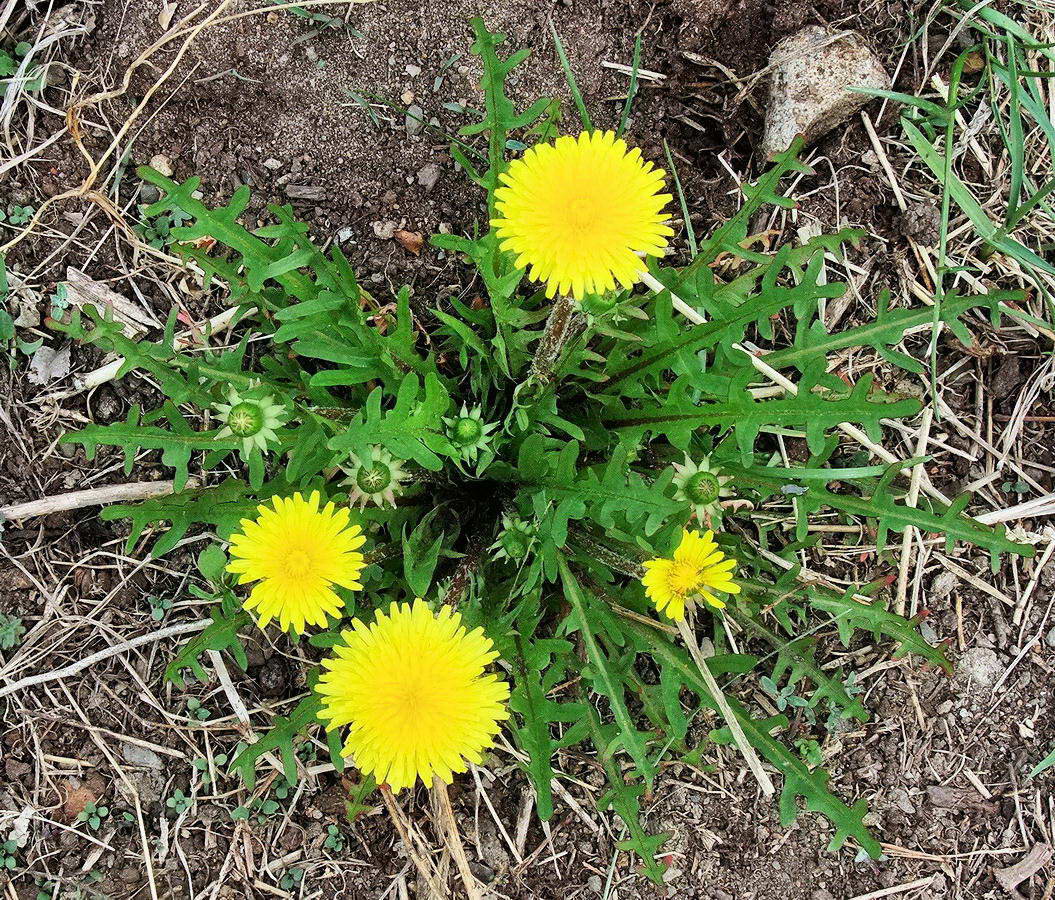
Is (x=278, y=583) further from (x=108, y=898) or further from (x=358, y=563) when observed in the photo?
(x=108, y=898)

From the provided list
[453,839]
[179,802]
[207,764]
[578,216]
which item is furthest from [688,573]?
[179,802]

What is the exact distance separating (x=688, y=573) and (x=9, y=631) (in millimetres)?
2032

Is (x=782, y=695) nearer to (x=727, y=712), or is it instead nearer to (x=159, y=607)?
(x=727, y=712)

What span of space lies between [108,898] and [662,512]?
2058 mm

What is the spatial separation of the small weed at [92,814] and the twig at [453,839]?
1.00 meters

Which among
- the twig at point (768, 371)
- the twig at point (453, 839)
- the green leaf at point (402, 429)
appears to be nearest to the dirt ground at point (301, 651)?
the twig at point (453, 839)

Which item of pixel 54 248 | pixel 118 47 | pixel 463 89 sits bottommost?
pixel 54 248

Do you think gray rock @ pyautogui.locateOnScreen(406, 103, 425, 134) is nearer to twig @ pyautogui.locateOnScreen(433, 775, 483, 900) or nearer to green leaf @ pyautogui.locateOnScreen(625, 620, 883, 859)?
green leaf @ pyautogui.locateOnScreen(625, 620, 883, 859)

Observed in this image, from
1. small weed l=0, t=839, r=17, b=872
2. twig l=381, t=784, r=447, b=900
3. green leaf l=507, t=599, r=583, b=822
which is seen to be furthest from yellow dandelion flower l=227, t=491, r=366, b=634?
small weed l=0, t=839, r=17, b=872

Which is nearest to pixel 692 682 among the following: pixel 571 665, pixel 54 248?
pixel 571 665

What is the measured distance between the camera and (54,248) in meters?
2.73

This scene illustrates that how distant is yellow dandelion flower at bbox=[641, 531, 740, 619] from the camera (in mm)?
2150

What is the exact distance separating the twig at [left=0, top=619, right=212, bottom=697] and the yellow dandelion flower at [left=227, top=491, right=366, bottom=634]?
792 millimetres

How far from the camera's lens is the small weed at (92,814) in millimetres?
2629
